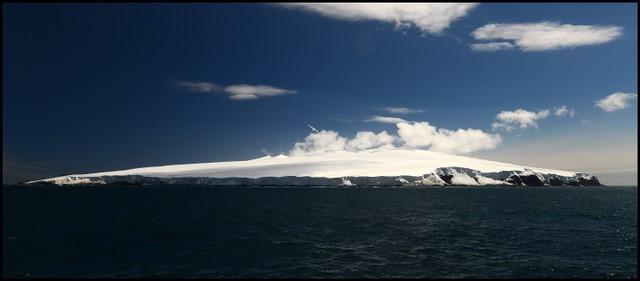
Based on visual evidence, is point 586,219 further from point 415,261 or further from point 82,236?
point 82,236

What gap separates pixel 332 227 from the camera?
64.6 m

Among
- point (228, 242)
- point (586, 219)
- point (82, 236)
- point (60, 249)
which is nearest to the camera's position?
point (60, 249)

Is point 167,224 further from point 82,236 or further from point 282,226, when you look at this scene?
point 282,226

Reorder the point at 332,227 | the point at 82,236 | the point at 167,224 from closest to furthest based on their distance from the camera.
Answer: the point at 82,236 → the point at 332,227 → the point at 167,224

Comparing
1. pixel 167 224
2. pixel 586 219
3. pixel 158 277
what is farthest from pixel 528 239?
pixel 167 224

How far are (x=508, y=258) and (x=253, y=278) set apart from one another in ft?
84.7

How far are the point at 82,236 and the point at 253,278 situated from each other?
3401 centimetres

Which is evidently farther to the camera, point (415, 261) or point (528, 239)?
point (528, 239)

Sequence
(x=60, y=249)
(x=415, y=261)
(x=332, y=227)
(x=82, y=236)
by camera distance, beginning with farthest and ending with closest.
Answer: (x=332, y=227) < (x=82, y=236) < (x=60, y=249) < (x=415, y=261)

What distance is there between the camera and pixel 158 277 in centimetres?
3559

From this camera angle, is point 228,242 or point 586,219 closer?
point 228,242

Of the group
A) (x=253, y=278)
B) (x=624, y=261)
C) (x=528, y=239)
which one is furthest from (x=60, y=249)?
(x=624, y=261)

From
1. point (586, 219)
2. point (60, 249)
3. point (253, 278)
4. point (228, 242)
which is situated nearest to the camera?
point (253, 278)

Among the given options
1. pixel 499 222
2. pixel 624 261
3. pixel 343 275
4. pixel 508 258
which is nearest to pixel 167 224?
pixel 343 275
